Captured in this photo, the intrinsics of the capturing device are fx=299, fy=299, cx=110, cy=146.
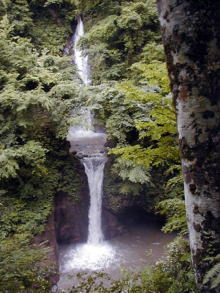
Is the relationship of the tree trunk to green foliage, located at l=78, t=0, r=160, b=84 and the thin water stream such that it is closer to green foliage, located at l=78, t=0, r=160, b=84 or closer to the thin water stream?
the thin water stream

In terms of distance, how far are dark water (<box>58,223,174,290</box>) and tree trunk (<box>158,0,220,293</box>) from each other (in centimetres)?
632

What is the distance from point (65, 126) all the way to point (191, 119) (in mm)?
7362

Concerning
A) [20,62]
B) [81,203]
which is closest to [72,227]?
[81,203]

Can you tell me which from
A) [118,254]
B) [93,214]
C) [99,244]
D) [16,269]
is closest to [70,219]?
[93,214]

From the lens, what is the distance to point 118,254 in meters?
9.49

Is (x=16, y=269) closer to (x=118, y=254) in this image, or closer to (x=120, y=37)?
(x=118, y=254)

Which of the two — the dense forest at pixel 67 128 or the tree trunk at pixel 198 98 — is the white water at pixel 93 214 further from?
the tree trunk at pixel 198 98

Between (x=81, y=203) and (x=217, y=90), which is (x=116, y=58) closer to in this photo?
(x=81, y=203)

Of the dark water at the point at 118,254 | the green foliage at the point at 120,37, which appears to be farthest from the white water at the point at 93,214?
the green foliage at the point at 120,37

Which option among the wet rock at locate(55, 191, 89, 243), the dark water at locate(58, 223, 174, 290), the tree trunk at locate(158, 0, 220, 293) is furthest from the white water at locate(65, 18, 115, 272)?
Answer: the tree trunk at locate(158, 0, 220, 293)

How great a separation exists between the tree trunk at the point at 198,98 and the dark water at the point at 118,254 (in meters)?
6.32

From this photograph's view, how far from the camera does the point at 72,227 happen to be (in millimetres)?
10375

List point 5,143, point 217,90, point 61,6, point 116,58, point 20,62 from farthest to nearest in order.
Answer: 1. point 61,6
2. point 116,58
3. point 20,62
4. point 5,143
5. point 217,90

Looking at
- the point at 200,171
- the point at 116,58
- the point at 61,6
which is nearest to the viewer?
the point at 200,171
